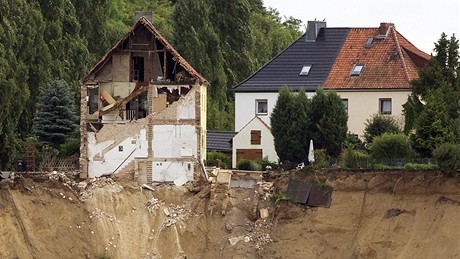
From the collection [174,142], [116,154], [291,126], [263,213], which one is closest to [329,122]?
A: [291,126]

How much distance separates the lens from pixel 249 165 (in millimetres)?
86438

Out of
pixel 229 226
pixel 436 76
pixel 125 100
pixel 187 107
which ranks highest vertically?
pixel 436 76

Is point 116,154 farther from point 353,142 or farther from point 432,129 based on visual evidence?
point 432,129

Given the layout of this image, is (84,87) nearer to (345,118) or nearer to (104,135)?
(104,135)

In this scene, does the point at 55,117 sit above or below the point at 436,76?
below

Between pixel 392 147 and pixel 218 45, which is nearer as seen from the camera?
pixel 392 147

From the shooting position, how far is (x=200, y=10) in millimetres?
108125

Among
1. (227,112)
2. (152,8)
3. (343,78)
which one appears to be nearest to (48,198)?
(343,78)

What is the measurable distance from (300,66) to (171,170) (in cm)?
1323

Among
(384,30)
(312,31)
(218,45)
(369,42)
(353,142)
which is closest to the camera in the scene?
(353,142)

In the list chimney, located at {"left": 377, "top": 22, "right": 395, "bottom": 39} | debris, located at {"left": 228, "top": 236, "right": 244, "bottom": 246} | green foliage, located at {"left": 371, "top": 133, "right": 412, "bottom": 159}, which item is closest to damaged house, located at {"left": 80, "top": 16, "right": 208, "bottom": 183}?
debris, located at {"left": 228, "top": 236, "right": 244, "bottom": 246}

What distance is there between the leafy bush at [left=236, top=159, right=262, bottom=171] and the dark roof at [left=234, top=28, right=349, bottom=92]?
23.6ft

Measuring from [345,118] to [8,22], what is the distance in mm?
16024

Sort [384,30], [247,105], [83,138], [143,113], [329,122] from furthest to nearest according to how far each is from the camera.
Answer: [384,30] → [247,105] → [329,122] → [143,113] → [83,138]
